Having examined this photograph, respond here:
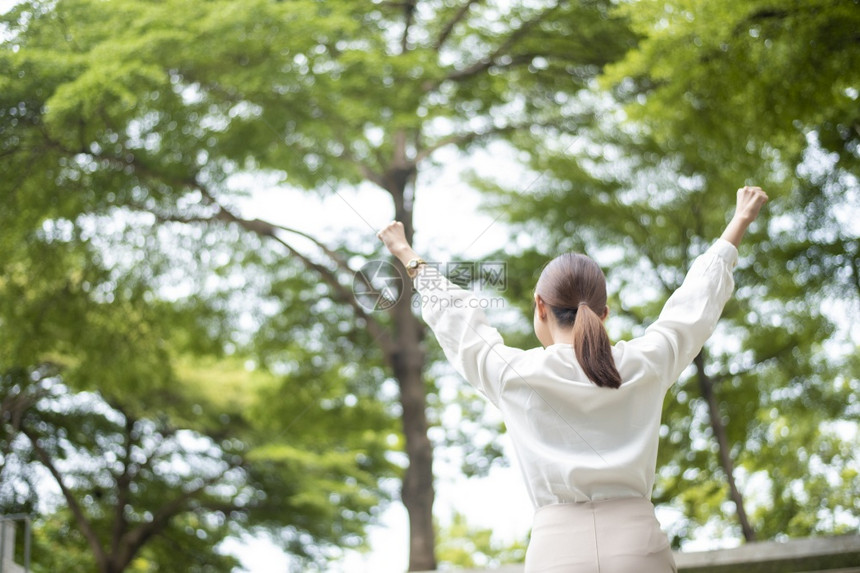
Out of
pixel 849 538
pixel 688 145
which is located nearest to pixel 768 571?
pixel 849 538

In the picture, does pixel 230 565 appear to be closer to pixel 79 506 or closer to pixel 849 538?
pixel 79 506

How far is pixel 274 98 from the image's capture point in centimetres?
693

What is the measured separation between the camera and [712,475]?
33.5ft

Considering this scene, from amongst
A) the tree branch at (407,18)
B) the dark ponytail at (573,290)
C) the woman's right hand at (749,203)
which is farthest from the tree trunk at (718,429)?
the dark ponytail at (573,290)

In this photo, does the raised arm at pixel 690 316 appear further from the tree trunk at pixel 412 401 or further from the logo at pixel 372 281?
the tree trunk at pixel 412 401

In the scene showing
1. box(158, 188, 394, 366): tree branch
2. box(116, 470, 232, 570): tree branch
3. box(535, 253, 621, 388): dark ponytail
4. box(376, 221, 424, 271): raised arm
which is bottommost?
box(535, 253, 621, 388): dark ponytail

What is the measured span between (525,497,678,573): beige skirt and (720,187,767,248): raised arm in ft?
2.16

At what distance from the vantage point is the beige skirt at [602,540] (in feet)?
5.18

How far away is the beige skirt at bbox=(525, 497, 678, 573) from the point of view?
1578mm

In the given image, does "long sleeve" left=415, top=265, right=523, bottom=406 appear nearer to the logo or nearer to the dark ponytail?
the dark ponytail

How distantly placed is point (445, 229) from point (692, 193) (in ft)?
9.51

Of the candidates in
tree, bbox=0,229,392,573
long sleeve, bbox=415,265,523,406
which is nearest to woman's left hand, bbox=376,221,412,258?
long sleeve, bbox=415,265,523,406

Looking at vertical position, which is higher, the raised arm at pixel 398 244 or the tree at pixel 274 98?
the tree at pixel 274 98

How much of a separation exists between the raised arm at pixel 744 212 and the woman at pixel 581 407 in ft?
0.89
